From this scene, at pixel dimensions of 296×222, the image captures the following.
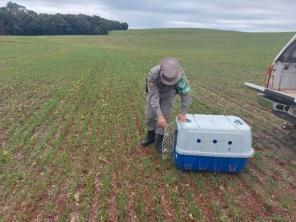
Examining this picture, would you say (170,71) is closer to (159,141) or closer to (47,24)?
(159,141)

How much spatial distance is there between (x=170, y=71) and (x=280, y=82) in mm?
2837

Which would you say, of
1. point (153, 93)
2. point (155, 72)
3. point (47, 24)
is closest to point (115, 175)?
point (153, 93)

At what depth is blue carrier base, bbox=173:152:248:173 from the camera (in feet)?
15.6

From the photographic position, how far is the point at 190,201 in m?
4.16

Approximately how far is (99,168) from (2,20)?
237 ft

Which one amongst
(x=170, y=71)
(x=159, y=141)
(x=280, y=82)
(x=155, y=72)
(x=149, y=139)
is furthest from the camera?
(x=280, y=82)

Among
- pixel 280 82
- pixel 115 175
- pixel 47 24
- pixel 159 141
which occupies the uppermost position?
pixel 280 82

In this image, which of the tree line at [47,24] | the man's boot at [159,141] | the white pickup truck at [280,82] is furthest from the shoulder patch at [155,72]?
the tree line at [47,24]

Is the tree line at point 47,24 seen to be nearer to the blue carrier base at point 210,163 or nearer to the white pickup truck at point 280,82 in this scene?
the white pickup truck at point 280,82

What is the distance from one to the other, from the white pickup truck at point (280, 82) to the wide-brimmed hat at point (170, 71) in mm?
2140

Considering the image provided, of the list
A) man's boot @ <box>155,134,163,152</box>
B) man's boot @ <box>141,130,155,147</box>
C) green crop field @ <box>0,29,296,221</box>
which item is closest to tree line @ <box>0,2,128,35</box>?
green crop field @ <box>0,29,296,221</box>

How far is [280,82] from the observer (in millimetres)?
6652

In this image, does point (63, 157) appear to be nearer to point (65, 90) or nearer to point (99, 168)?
point (99, 168)

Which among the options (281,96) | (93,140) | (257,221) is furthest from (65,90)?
(257,221)
